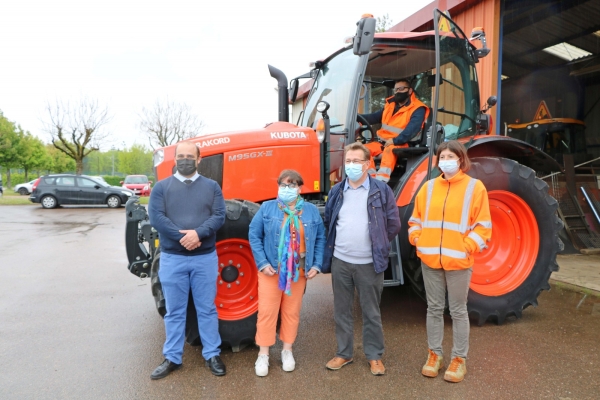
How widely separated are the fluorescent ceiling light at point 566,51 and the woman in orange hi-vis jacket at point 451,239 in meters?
10.6

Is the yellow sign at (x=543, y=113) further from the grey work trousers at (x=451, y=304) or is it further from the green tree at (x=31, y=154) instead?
the green tree at (x=31, y=154)

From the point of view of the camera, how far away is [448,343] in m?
3.49

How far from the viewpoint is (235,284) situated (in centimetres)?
348

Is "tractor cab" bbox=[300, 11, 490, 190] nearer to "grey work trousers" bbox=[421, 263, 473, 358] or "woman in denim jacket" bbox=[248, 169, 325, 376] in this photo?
"woman in denim jacket" bbox=[248, 169, 325, 376]

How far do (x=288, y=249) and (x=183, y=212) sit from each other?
0.77 m

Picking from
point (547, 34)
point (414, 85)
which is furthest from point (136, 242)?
point (547, 34)

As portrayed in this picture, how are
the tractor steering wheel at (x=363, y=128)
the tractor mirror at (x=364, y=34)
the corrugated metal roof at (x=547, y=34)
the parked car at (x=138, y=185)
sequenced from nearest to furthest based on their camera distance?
the tractor mirror at (x=364, y=34), the tractor steering wheel at (x=363, y=128), the corrugated metal roof at (x=547, y=34), the parked car at (x=138, y=185)

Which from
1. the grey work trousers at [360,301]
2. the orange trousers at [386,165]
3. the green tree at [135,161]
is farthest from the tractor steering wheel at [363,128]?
the green tree at [135,161]

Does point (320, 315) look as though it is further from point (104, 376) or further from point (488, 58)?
point (488, 58)

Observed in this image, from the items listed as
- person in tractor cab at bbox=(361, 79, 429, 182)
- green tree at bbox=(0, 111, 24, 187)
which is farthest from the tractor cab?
green tree at bbox=(0, 111, 24, 187)

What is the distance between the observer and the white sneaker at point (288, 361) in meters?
3.05

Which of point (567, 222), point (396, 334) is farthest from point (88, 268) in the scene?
point (567, 222)

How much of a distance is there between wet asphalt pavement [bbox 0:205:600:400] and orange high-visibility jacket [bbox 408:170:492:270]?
831 millimetres

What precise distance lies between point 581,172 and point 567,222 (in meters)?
1.91
